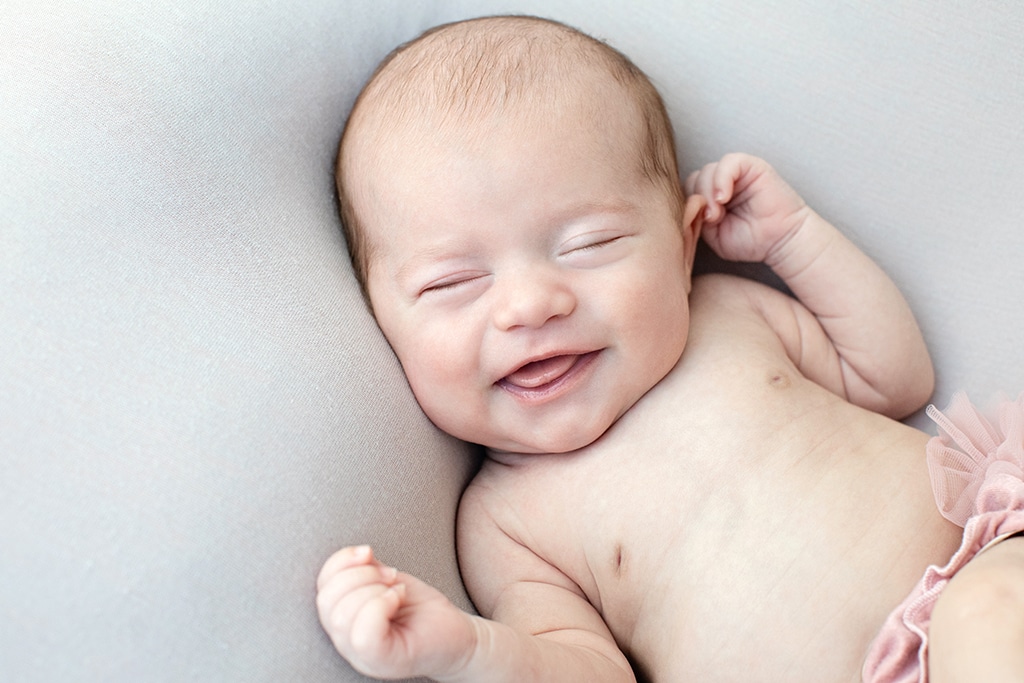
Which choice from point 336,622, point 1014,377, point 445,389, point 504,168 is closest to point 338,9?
point 504,168

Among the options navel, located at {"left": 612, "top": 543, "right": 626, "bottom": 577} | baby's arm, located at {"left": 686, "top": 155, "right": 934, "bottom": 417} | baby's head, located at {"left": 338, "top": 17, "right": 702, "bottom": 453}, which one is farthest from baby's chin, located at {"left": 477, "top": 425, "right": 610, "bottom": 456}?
baby's arm, located at {"left": 686, "top": 155, "right": 934, "bottom": 417}

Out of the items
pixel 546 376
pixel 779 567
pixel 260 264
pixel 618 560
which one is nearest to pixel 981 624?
pixel 779 567

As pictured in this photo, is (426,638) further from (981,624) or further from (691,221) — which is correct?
(691,221)

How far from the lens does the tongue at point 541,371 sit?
3.78 feet

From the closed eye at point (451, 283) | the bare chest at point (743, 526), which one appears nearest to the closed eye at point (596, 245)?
the closed eye at point (451, 283)

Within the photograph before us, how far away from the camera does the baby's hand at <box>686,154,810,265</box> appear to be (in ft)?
Result: 4.50

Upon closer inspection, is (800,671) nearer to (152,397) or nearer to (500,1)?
(152,397)

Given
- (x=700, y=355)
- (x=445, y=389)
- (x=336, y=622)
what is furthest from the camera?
(x=700, y=355)

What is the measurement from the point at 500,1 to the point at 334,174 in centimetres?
41

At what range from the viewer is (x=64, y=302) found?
0.95 m

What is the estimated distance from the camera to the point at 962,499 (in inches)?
43.9

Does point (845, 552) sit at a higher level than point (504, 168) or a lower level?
lower

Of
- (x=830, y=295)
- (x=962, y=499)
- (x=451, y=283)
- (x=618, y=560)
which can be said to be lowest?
(x=618, y=560)

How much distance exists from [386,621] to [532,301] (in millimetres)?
407
